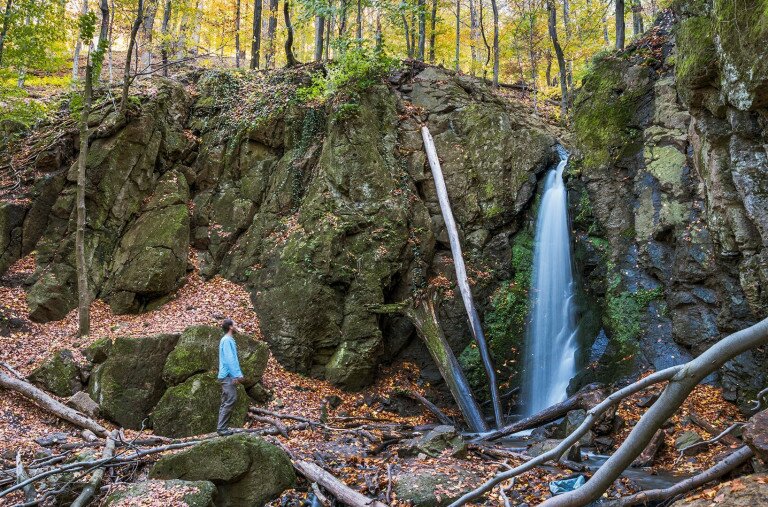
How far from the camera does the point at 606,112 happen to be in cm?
1194

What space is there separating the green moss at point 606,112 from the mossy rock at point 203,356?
30.1 feet

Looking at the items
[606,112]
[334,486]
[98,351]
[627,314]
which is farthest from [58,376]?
[606,112]

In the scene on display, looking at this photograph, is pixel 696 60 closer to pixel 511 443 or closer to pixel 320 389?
pixel 511 443

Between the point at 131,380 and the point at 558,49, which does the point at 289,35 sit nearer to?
the point at 558,49

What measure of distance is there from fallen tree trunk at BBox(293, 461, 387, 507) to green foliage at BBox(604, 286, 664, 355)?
22.0ft

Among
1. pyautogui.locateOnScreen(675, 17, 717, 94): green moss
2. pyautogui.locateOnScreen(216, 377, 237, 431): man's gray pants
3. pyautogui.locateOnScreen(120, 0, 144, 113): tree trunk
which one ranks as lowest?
pyautogui.locateOnScreen(216, 377, 237, 431): man's gray pants

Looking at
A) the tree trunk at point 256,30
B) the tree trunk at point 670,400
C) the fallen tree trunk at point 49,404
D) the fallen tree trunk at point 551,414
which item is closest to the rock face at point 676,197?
the fallen tree trunk at point 551,414

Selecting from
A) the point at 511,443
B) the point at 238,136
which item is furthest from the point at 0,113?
the point at 511,443

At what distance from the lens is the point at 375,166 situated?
40.5ft

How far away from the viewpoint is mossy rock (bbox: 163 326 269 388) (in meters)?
8.35

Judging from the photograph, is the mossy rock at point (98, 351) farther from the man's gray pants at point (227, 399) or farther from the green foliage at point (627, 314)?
the green foliage at point (627, 314)

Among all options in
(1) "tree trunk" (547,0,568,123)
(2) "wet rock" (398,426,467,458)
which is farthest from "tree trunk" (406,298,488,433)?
(1) "tree trunk" (547,0,568,123)

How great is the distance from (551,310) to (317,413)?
602 centimetres

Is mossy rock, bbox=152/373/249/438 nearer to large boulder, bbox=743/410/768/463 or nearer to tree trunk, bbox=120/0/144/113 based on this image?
large boulder, bbox=743/410/768/463
